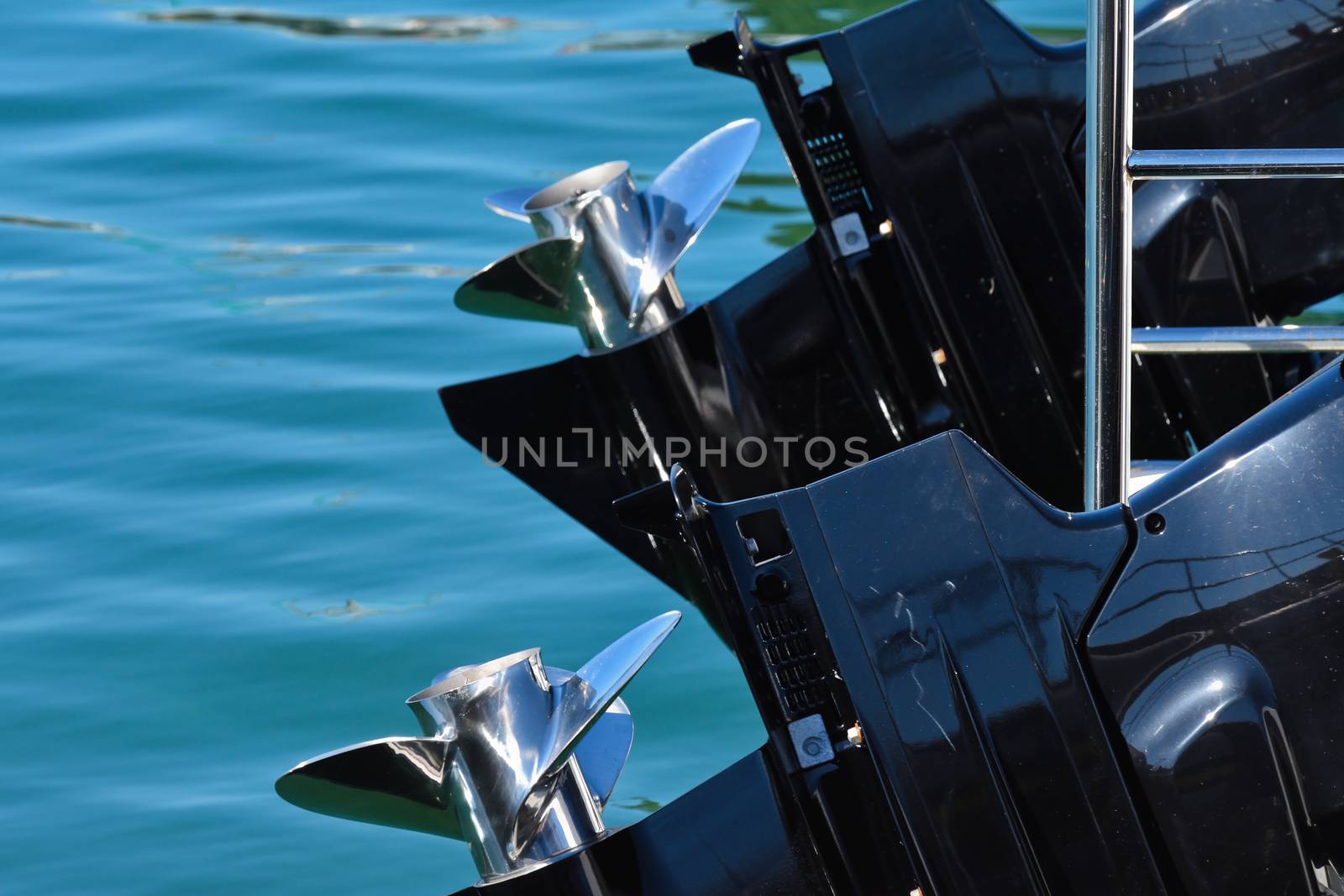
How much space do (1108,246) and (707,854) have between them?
21.6 inches

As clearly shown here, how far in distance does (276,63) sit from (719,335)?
11.9 feet

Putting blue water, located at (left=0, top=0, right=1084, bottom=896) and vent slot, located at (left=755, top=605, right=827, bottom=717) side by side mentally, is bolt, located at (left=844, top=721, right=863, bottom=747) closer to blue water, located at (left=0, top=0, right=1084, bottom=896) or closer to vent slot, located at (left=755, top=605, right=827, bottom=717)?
vent slot, located at (left=755, top=605, right=827, bottom=717)

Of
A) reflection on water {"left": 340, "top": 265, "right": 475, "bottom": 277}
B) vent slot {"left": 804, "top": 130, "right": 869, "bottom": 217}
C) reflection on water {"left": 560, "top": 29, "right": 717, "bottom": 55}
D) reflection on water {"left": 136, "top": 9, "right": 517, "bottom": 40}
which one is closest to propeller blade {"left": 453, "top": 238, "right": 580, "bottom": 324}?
vent slot {"left": 804, "top": 130, "right": 869, "bottom": 217}

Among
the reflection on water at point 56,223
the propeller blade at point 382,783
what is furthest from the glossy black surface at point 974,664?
the reflection on water at point 56,223

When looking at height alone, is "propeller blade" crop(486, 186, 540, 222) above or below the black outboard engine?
above

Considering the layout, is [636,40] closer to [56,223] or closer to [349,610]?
[56,223]

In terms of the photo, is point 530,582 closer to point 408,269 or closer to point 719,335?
point 719,335

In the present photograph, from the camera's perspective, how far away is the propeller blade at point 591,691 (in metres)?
1.19

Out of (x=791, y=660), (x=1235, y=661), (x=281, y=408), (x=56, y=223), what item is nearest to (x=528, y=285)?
(x=791, y=660)

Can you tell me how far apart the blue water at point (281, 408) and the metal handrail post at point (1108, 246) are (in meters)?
0.98

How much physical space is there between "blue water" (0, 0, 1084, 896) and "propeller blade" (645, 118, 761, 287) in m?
0.70

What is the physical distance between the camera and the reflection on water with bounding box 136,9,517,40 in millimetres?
5551

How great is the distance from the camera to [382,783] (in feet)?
4.02

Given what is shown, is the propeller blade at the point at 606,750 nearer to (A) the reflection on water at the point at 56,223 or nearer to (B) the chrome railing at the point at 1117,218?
(B) the chrome railing at the point at 1117,218
